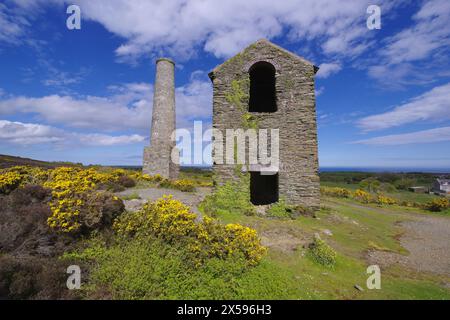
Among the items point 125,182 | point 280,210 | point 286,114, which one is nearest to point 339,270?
point 280,210

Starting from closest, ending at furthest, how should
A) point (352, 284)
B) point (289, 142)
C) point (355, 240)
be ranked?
point (352, 284)
point (355, 240)
point (289, 142)

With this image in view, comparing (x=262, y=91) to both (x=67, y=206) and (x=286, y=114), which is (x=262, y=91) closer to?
(x=286, y=114)

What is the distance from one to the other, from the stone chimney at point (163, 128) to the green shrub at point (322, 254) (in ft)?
57.8

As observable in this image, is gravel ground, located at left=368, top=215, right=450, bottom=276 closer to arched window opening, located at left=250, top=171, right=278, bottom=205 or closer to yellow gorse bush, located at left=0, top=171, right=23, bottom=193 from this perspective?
arched window opening, located at left=250, top=171, right=278, bottom=205

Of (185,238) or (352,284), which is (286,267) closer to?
(352,284)

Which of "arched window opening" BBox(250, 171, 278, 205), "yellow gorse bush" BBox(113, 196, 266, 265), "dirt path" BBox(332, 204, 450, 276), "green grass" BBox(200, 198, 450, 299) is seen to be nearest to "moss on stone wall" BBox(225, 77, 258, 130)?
"green grass" BBox(200, 198, 450, 299)

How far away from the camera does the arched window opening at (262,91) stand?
15.4 meters

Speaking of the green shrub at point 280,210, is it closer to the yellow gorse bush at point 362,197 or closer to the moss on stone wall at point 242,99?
the moss on stone wall at point 242,99

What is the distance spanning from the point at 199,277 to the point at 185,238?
1320 mm

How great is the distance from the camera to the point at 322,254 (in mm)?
7184

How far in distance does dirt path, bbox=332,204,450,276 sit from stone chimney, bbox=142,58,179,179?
18646 mm

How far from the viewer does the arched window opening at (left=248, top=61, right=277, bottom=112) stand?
15438 millimetres

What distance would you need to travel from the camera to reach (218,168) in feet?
39.6

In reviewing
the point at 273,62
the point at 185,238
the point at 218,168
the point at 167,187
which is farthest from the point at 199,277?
the point at 167,187
